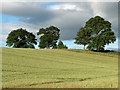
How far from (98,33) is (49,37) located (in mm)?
14565

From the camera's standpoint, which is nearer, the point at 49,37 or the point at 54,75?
the point at 54,75

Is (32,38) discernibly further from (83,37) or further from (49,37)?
(83,37)

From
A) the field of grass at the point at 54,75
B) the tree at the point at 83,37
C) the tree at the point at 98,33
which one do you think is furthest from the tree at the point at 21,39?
the field of grass at the point at 54,75

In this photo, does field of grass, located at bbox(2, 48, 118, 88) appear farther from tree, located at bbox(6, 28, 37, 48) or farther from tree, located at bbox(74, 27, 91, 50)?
tree, located at bbox(6, 28, 37, 48)

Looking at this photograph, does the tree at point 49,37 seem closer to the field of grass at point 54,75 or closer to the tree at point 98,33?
the tree at point 98,33

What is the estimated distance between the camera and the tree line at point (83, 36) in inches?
1415

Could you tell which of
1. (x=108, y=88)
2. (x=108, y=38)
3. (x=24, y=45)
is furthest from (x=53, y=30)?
(x=108, y=88)

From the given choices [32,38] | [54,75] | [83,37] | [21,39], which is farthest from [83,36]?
[54,75]

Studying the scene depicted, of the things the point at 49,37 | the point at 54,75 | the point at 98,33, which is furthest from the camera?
the point at 49,37

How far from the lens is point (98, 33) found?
38031 mm

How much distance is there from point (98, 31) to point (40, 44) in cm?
1801

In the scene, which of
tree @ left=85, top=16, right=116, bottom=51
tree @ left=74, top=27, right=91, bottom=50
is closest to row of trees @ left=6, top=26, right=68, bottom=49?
tree @ left=74, top=27, right=91, bottom=50

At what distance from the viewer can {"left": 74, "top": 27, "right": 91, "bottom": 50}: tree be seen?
39469mm

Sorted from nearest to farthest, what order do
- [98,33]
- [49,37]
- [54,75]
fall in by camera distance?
[54,75], [98,33], [49,37]
